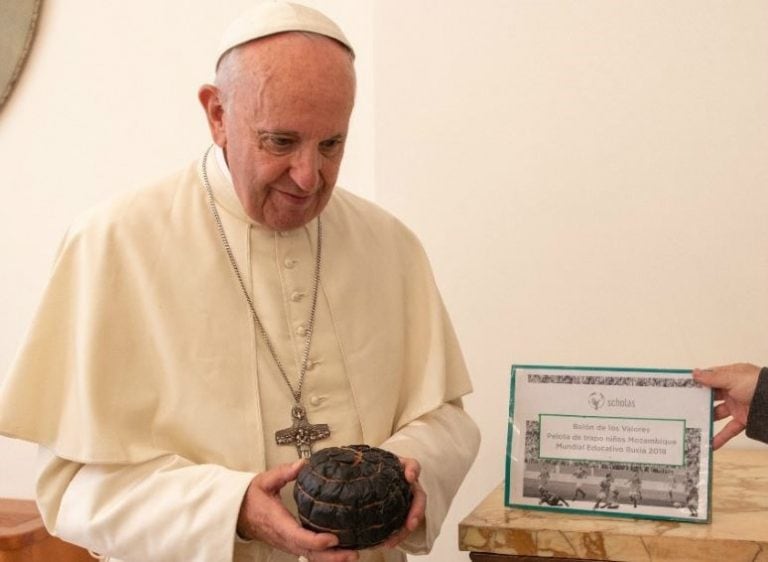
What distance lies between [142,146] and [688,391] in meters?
2.22

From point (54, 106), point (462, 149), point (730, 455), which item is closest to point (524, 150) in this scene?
point (462, 149)

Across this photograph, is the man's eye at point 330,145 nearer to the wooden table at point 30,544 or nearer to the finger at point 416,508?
the finger at point 416,508

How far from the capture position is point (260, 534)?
1921mm

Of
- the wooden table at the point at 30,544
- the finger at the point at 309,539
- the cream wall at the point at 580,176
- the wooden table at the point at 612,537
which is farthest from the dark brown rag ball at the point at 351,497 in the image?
the wooden table at the point at 30,544

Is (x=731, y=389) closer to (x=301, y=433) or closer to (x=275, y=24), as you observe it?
(x=301, y=433)

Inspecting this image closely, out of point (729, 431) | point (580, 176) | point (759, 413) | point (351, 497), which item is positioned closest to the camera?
point (351, 497)

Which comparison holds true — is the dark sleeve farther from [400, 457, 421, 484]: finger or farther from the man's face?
the man's face

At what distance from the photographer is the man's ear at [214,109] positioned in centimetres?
211

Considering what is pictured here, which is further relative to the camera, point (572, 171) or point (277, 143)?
point (572, 171)

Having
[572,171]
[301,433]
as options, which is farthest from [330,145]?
[572,171]

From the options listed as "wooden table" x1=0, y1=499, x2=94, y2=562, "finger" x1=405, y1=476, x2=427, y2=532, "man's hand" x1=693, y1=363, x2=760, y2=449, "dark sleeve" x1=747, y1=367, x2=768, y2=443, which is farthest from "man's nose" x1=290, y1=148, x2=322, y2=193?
"wooden table" x1=0, y1=499, x2=94, y2=562

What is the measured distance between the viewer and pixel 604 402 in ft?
7.48

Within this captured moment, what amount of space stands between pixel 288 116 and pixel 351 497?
71 centimetres

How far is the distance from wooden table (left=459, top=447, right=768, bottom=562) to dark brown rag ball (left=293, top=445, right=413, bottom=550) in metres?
0.44
